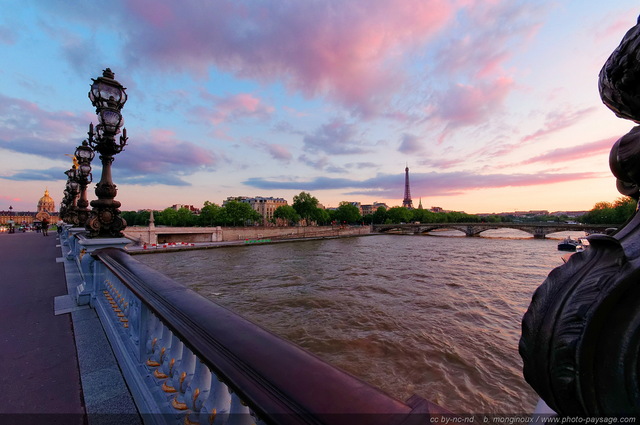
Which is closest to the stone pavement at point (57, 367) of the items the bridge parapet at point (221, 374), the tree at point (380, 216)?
the bridge parapet at point (221, 374)

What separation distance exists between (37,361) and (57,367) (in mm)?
291

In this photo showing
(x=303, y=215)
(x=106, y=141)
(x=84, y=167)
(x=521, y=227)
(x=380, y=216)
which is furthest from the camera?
(x=380, y=216)

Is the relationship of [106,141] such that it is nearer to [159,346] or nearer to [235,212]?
[159,346]

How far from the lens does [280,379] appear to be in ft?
3.03

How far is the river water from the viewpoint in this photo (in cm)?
622

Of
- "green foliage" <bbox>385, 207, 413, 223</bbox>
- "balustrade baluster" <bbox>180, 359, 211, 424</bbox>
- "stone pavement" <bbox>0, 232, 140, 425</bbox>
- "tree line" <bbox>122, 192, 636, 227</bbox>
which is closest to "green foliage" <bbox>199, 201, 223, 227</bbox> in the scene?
"tree line" <bbox>122, 192, 636, 227</bbox>

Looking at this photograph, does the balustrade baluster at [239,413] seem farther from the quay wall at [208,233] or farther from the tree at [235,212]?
the tree at [235,212]

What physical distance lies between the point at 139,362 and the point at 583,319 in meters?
2.82

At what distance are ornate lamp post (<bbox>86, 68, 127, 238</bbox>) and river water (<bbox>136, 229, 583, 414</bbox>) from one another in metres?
2.11

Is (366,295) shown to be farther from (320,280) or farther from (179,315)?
(179,315)

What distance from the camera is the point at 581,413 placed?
0.59 m

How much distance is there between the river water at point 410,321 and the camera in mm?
6223

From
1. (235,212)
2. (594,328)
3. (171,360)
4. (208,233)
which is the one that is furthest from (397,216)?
(594,328)

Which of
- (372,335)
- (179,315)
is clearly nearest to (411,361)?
(372,335)
